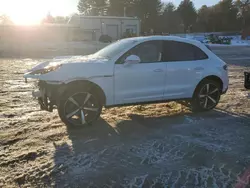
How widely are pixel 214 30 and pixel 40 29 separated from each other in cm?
→ 4355

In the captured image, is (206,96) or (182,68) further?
(206,96)

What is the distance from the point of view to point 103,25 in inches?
1938

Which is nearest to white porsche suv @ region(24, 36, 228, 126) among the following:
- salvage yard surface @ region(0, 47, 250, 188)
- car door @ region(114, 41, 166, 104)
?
car door @ region(114, 41, 166, 104)

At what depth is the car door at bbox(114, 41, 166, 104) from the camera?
5.77m

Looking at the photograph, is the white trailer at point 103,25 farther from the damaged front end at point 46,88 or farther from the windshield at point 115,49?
the damaged front end at point 46,88

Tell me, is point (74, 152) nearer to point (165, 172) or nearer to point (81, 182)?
point (81, 182)

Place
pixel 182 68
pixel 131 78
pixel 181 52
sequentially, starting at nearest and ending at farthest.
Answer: pixel 131 78 < pixel 182 68 < pixel 181 52

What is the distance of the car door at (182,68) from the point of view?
629cm

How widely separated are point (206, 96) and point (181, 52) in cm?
124

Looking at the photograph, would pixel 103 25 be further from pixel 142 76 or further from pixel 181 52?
pixel 142 76

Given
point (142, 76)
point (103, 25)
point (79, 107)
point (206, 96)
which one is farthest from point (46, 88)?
point (103, 25)

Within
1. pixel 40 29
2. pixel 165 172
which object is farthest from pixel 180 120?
pixel 40 29

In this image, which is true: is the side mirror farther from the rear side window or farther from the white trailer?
the white trailer

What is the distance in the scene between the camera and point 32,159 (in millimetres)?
4285
